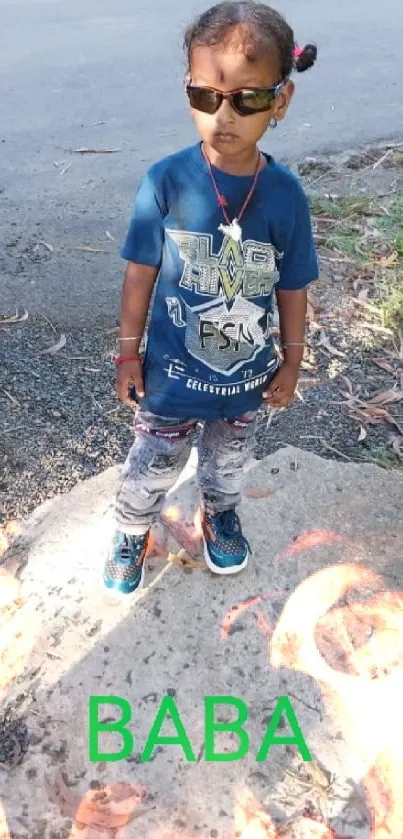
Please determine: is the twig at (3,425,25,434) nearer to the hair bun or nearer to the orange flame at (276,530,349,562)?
the orange flame at (276,530,349,562)

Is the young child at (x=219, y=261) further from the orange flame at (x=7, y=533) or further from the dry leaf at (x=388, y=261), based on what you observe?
the dry leaf at (x=388, y=261)

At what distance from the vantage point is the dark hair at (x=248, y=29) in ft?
5.87

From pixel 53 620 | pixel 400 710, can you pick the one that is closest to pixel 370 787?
pixel 400 710

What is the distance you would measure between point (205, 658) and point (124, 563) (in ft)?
1.23

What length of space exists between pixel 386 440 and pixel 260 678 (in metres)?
1.31

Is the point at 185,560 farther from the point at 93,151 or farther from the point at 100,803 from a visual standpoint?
the point at 93,151

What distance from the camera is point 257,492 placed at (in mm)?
2908

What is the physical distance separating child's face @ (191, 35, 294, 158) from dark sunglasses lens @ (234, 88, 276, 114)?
0.01 m

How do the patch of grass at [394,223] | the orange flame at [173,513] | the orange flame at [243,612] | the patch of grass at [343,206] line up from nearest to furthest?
the orange flame at [243,612], the orange flame at [173,513], the patch of grass at [394,223], the patch of grass at [343,206]

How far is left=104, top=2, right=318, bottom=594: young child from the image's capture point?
5.98ft

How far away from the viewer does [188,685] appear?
7.48ft

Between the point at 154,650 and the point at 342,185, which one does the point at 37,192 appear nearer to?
the point at 342,185

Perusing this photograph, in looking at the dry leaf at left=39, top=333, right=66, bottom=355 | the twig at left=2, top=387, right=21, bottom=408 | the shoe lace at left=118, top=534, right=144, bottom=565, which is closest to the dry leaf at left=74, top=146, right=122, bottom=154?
the dry leaf at left=39, top=333, right=66, bottom=355

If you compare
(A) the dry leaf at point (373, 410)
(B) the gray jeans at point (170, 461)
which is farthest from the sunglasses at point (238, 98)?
(A) the dry leaf at point (373, 410)
